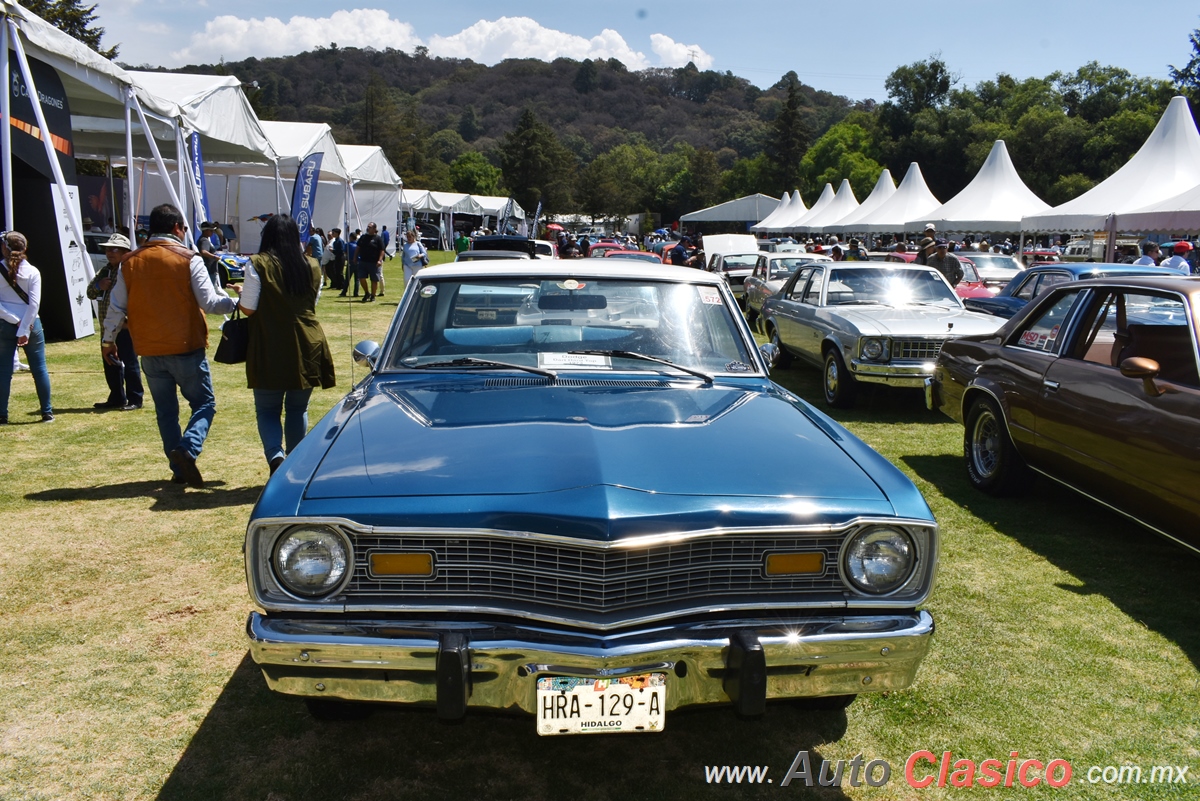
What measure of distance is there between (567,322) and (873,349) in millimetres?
5617

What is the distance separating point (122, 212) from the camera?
28.6 m

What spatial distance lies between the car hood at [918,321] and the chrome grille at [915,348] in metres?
0.06

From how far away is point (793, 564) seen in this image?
265 cm

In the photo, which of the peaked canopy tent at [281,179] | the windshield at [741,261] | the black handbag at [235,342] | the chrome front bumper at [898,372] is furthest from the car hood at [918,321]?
the peaked canopy tent at [281,179]

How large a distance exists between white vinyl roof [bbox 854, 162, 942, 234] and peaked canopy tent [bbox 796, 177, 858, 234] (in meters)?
6.01

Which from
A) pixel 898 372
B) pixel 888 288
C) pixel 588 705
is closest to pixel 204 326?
pixel 588 705

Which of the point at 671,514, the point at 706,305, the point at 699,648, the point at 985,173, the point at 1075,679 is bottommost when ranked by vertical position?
the point at 1075,679

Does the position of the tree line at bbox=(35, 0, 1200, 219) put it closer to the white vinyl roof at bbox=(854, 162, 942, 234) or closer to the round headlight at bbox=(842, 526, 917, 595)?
the white vinyl roof at bbox=(854, 162, 942, 234)

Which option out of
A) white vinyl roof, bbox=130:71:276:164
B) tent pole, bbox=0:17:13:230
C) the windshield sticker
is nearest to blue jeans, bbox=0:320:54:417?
tent pole, bbox=0:17:13:230

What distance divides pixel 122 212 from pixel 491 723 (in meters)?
30.3

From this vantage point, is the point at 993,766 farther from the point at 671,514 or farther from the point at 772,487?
the point at 671,514

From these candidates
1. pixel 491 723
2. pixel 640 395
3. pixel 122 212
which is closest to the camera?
pixel 491 723

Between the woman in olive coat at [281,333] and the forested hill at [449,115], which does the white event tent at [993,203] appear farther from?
the forested hill at [449,115]

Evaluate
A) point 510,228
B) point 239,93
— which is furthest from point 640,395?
point 510,228
